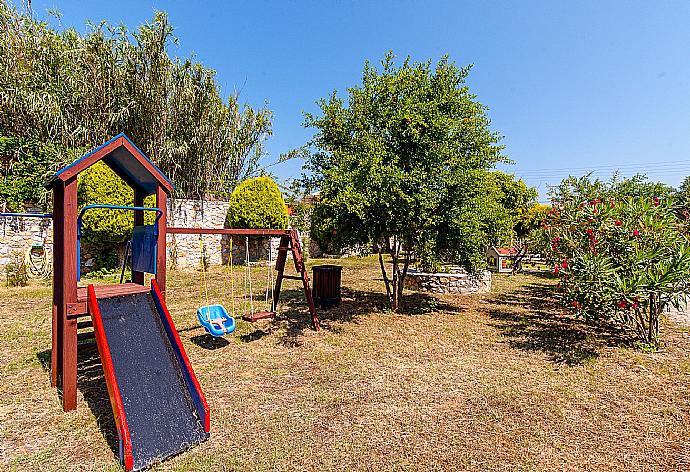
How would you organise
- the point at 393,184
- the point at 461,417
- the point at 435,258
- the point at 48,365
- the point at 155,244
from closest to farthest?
1. the point at 461,417
2. the point at 155,244
3. the point at 48,365
4. the point at 393,184
5. the point at 435,258

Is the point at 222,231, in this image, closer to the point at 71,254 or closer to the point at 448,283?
the point at 71,254

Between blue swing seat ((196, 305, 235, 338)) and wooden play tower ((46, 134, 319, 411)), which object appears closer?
wooden play tower ((46, 134, 319, 411))

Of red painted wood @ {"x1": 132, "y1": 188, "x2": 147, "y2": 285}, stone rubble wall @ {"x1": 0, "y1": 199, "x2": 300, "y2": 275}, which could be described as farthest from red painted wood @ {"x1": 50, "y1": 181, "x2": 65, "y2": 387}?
stone rubble wall @ {"x1": 0, "y1": 199, "x2": 300, "y2": 275}

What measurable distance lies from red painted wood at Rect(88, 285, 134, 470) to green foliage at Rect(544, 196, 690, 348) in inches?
225

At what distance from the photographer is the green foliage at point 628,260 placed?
17.7ft

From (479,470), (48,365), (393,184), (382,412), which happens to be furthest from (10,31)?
(479,470)

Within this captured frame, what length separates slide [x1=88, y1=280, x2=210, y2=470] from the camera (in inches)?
127

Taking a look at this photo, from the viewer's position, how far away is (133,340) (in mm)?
3896

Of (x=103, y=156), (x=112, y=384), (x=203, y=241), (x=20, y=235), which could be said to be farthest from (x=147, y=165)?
(x=203, y=241)

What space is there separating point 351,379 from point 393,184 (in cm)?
331

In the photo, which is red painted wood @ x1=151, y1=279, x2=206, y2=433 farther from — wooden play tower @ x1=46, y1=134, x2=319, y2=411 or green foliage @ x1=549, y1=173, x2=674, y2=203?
green foliage @ x1=549, y1=173, x2=674, y2=203

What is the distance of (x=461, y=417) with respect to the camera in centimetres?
407

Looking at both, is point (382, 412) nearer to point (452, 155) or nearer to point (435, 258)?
point (435, 258)

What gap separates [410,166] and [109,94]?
12.1 m
